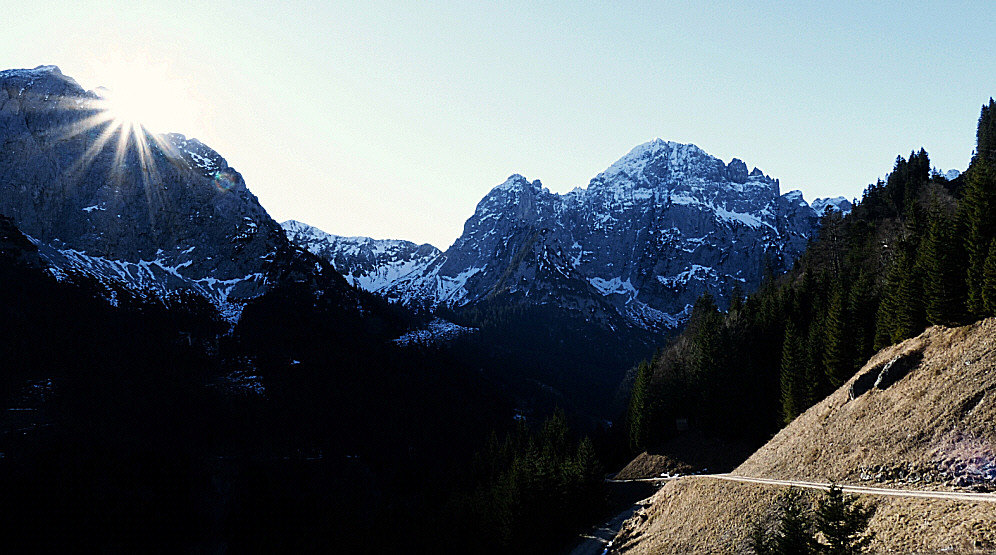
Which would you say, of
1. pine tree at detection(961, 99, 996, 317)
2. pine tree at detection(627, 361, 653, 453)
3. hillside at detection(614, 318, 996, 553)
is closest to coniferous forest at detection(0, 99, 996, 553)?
pine tree at detection(961, 99, 996, 317)

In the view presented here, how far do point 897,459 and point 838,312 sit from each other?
3144 centimetres

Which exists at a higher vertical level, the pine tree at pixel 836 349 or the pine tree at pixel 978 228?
the pine tree at pixel 978 228

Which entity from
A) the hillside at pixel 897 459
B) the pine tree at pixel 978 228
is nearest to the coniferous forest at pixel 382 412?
the pine tree at pixel 978 228

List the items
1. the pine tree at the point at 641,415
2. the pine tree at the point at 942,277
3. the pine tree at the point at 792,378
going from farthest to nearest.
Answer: the pine tree at the point at 641,415 < the pine tree at the point at 792,378 < the pine tree at the point at 942,277

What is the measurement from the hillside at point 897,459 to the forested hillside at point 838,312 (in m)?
5.03

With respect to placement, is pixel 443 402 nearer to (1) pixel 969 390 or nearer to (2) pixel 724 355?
(2) pixel 724 355

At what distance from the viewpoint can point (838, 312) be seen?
61281mm

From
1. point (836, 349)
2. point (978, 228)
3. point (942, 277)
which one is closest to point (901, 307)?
point (942, 277)

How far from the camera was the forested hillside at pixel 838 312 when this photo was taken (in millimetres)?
48062

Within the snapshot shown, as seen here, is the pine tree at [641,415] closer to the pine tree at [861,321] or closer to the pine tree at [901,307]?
the pine tree at [861,321]

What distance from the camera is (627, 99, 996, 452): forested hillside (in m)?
48.1

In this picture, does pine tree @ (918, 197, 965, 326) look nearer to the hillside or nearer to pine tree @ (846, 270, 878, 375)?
the hillside

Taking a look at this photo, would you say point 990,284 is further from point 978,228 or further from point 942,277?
point 978,228

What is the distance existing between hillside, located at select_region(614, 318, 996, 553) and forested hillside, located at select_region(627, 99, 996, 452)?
5.03 meters
